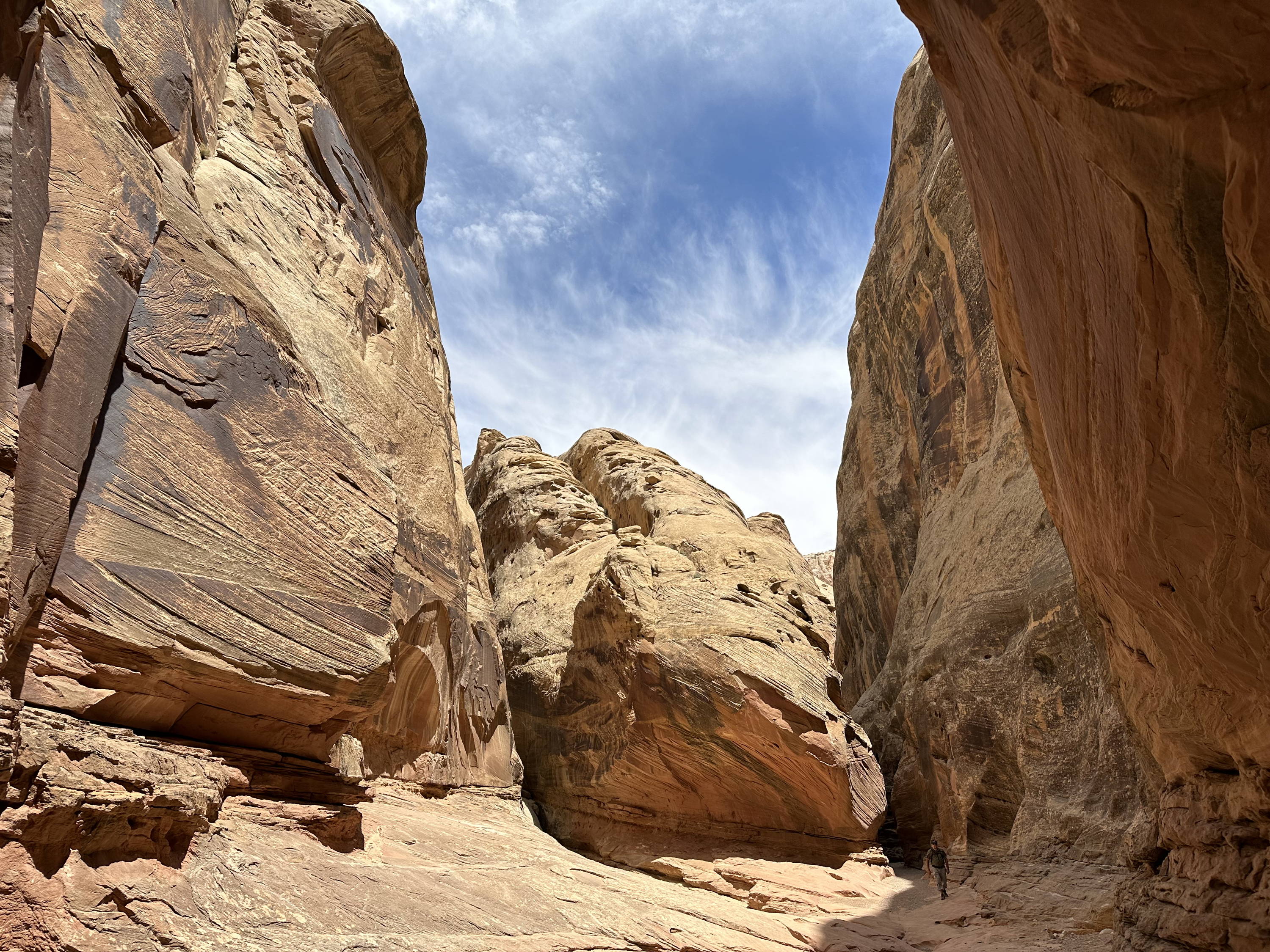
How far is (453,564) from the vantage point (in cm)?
1293

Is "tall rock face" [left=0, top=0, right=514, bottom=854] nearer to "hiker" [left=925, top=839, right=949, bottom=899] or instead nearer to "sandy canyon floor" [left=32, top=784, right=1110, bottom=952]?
"sandy canyon floor" [left=32, top=784, right=1110, bottom=952]

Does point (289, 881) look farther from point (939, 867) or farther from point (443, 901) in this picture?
point (939, 867)

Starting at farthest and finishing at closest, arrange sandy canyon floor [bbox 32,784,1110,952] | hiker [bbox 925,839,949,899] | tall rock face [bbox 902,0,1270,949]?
hiker [bbox 925,839,949,899]
sandy canyon floor [bbox 32,784,1110,952]
tall rock face [bbox 902,0,1270,949]

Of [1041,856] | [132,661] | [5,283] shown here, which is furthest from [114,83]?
[1041,856]

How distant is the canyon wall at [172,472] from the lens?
15.6ft

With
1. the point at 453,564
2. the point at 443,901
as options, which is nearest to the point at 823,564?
the point at 453,564

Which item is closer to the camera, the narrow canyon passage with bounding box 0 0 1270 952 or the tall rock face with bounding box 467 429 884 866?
the narrow canyon passage with bounding box 0 0 1270 952

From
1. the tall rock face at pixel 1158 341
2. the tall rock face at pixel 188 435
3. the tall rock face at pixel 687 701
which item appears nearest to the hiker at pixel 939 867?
the tall rock face at pixel 687 701

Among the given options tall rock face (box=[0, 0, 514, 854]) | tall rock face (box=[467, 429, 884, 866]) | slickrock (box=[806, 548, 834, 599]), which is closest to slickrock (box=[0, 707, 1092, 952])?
tall rock face (box=[0, 0, 514, 854])

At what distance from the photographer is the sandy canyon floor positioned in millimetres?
4684

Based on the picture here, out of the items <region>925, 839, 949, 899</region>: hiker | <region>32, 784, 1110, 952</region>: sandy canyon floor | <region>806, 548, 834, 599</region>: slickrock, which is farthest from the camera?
<region>806, 548, 834, 599</region>: slickrock

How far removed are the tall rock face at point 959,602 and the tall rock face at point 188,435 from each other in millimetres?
7194

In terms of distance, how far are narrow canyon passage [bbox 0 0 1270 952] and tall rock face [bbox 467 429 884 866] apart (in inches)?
5.2

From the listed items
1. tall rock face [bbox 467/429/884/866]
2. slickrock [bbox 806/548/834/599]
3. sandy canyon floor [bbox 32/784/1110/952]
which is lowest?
sandy canyon floor [bbox 32/784/1110/952]
